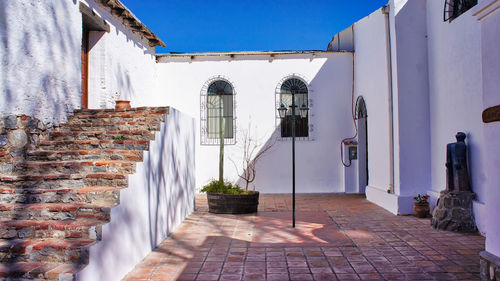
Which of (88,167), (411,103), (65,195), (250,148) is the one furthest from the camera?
(250,148)

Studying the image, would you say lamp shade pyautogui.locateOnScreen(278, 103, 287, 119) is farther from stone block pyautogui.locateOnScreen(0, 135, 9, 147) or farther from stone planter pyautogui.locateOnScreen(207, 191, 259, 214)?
stone block pyautogui.locateOnScreen(0, 135, 9, 147)

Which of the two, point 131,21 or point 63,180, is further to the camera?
point 131,21

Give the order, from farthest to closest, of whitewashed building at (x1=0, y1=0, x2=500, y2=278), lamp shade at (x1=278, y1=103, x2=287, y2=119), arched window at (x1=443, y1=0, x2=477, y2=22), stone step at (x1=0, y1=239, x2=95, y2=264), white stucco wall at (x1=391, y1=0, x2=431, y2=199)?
1. white stucco wall at (x1=391, y1=0, x2=431, y2=199)
2. lamp shade at (x1=278, y1=103, x2=287, y2=119)
3. arched window at (x1=443, y1=0, x2=477, y2=22)
4. whitewashed building at (x1=0, y1=0, x2=500, y2=278)
5. stone step at (x1=0, y1=239, x2=95, y2=264)

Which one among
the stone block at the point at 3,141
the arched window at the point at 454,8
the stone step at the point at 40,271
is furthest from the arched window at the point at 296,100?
the stone step at the point at 40,271

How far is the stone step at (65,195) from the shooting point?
395 centimetres

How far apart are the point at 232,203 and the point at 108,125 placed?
2866mm

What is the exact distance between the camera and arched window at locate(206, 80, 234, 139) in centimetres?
1080

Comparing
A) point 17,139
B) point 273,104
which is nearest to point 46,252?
point 17,139

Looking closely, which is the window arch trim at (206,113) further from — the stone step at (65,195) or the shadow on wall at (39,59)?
the stone step at (65,195)

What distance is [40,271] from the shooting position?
3.07 m

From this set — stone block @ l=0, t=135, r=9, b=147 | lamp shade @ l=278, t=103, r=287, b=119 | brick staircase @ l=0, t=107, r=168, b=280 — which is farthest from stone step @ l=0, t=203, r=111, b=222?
lamp shade @ l=278, t=103, r=287, b=119

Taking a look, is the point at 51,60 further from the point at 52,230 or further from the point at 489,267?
the point at 489,267

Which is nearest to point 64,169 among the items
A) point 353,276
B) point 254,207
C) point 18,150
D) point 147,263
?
point 18,150

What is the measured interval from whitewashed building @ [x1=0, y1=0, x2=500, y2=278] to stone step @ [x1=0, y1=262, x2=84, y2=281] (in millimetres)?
2561
